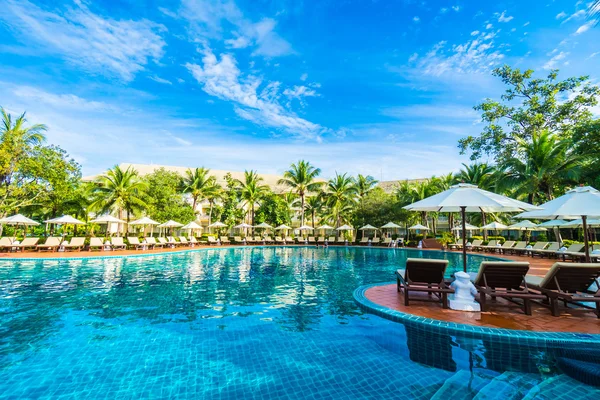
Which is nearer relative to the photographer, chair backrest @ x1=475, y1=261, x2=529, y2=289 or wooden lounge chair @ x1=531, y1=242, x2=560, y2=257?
chair backrest @ x1=475, y1=261, x2=529, y2=289

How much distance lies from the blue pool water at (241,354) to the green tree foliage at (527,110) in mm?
23165

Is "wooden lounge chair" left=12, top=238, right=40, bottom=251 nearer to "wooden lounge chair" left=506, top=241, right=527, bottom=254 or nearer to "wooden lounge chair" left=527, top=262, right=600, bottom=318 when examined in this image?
"wooden lounge chair" left=527, top=262, right=600, bottom=318

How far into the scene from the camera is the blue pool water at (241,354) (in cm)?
309

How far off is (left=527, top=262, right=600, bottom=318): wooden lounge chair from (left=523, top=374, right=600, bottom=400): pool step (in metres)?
2.28

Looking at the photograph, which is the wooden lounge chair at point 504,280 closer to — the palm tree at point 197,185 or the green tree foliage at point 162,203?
the green tree foliage at point 162,203

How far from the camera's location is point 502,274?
17.6ft

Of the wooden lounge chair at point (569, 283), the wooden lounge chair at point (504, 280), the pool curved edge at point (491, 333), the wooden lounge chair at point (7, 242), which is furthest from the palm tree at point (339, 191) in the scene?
the pool curved edge at point (491, 333)

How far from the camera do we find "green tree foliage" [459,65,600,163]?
2145cm

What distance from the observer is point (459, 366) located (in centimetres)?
361

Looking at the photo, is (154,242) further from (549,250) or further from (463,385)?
(549,250)

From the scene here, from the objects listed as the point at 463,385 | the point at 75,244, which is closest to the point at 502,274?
the point at 463,385

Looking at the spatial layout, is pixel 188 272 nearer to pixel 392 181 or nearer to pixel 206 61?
pixel 206 61

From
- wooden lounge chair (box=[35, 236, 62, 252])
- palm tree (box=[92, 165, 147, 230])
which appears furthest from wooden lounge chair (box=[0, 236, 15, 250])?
palm tree (box=[92, 165, 147, 230])

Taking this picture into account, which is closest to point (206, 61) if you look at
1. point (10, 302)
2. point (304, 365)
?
point (10, 302)
